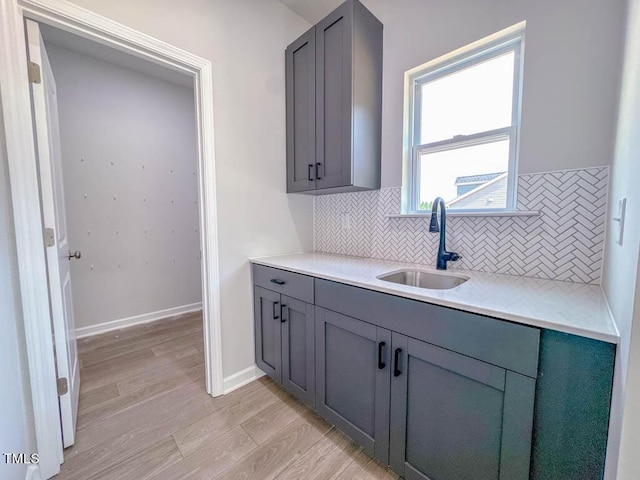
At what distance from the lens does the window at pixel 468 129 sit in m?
1.42

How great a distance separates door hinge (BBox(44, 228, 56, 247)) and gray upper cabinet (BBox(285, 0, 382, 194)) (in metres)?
1.45

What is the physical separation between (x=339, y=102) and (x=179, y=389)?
2.27 m

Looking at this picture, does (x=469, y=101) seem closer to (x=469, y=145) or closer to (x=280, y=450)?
(x=469, y=145)

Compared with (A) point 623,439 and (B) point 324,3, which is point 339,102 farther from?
(A) point 623,439

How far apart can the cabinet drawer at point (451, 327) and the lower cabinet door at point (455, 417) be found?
38 mm

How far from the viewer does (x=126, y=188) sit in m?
2.86

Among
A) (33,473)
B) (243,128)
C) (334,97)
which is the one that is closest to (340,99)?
(334,97)

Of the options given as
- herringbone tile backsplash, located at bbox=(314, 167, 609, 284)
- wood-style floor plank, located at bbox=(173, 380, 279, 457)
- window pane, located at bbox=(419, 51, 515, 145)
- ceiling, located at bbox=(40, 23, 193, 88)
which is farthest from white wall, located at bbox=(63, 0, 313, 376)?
window pane, located at bbox=(419, 51, 515, 145)

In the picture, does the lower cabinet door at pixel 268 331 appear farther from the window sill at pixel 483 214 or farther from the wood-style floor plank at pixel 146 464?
the window sill at pixel 483 214

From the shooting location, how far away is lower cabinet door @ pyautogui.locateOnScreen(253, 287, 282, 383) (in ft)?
5.82

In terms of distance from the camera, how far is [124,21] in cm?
138

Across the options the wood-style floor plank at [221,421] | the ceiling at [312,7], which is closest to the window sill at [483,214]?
the wood-style floor plank at [221,421]

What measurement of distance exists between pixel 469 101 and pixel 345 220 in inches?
44.1

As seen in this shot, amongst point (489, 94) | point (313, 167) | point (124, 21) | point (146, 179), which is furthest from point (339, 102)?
point (146, 179)
